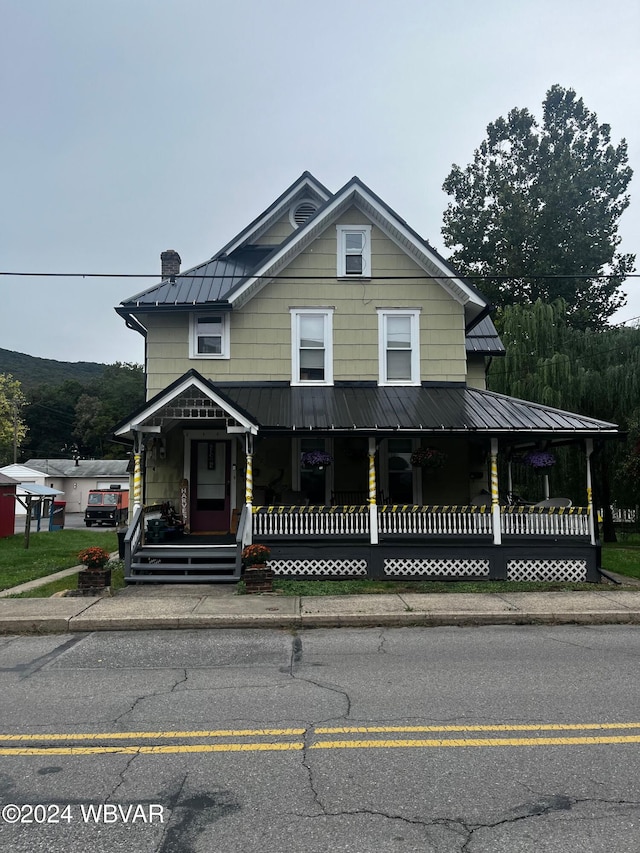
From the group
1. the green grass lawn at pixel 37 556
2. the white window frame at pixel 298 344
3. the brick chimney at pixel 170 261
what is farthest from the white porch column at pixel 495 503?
the brick chimney at pixel 170 261

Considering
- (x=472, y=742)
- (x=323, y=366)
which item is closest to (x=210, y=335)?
(x=323, y=366)

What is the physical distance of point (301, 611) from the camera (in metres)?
9.59

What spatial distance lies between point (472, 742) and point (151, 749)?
246 centimetres

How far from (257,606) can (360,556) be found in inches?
132

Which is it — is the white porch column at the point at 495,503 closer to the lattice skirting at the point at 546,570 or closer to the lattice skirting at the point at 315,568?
the lattice skirting at the point at 546,570

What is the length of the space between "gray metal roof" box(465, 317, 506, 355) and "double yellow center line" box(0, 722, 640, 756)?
13.3m

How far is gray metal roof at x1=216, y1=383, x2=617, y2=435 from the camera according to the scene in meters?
12.5

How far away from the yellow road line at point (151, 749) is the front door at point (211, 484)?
34.2 feet

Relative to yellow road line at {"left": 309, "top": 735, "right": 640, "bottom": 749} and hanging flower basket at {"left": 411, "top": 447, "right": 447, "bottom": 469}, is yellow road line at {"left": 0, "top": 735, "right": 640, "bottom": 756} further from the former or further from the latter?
hanging flower basket at {"left": 411, "top": 447, "right": 447, "bottom": 469}

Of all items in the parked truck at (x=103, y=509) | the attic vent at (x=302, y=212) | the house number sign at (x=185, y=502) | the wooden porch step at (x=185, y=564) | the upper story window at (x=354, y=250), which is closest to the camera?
the wooden porch step at (x=185, y=564)

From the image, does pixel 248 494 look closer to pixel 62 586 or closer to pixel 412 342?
pixel 62 586

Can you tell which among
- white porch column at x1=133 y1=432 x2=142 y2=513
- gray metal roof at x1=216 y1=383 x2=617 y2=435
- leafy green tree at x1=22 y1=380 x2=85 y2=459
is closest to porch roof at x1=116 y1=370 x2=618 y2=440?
gray metal roof at x1=216 y1=383 x2=617 y2=435

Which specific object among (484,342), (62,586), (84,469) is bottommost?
(62,586)

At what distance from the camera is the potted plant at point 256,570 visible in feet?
36.6
